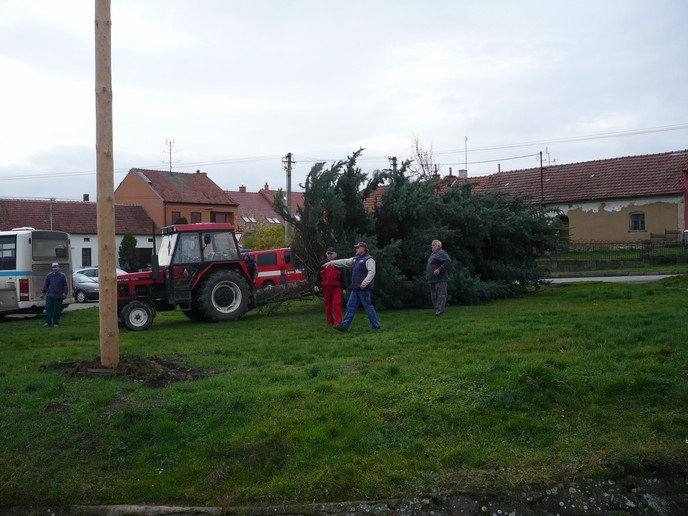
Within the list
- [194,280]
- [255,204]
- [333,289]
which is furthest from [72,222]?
[333,289]

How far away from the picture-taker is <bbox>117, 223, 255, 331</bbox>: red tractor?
1630 centimetres

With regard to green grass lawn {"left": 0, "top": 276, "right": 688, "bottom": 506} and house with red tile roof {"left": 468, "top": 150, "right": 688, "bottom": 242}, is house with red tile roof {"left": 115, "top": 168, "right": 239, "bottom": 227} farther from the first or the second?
green grass lawn {"left": 0, "top": 276, "right": 688, "bottom": 506}

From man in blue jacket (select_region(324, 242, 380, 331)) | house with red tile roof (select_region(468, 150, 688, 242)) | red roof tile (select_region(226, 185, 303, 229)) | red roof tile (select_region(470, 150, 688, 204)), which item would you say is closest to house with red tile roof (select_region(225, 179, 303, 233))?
red roof tile (select_region(226, 185, 303, 229))

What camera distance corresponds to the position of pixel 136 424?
7441mm

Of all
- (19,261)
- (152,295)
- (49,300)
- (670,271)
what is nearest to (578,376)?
(152,295)

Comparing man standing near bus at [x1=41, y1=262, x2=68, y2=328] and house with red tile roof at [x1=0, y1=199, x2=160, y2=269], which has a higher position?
house with red tile roof at [x1=0, y1=199, x2=160, y2=269]

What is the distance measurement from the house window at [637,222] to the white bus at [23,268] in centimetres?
3545

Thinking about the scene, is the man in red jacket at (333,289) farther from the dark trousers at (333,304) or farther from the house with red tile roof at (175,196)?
the house with red tile roof at (175,196)

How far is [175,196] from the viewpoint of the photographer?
68.1 meters

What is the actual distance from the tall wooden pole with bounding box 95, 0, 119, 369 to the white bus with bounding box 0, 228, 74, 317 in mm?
13668

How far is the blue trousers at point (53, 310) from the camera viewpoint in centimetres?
1859

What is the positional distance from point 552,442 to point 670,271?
27.3m

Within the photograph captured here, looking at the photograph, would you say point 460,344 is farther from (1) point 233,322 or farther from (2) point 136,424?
(1) point 233,322

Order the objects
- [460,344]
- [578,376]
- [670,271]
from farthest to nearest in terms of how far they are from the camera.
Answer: [670,271]
[460,344]
[578,376]
